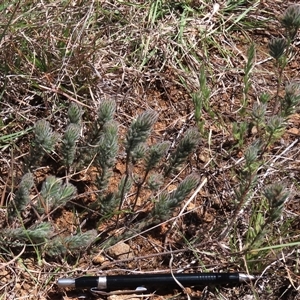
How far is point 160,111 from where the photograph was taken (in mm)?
2676

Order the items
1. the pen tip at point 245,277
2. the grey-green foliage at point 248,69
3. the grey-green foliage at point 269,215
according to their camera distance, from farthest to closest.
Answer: the grey-green foliage at point 248,69
the pen tip at point 245,277
the grey-green foliage at point 269,215

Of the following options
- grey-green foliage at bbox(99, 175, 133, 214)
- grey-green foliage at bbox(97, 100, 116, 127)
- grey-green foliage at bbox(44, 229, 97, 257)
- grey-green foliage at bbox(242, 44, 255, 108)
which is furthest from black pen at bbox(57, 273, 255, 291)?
grey-green foliage at bbox(242, 44, 255, 108)

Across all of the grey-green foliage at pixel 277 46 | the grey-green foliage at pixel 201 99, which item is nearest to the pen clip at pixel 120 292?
the grey-green foliage at pixel 201 99

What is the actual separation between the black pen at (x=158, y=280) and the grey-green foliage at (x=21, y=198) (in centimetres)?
29

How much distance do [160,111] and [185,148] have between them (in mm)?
509

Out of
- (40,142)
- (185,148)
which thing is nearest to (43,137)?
(40,142)

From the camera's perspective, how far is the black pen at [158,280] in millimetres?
2195

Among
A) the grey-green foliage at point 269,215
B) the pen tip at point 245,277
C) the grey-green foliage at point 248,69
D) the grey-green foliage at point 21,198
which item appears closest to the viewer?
the grey-green foliage at point 269,215

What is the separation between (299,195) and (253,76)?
570 millimetres

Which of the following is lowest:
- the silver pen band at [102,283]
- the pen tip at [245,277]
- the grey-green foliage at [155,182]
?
the pen tip at [245,277]

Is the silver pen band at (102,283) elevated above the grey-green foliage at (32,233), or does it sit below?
below

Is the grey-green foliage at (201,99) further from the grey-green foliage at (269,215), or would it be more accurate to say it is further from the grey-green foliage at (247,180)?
the grey-green foliage at (269,215)

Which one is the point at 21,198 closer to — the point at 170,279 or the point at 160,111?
the point at 170,279

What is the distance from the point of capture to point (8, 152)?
2441 millimetres
